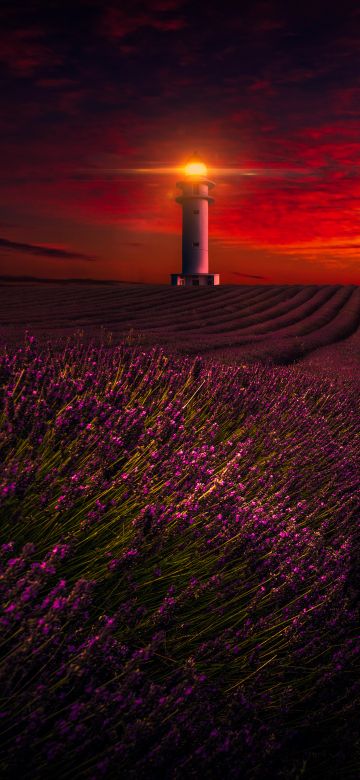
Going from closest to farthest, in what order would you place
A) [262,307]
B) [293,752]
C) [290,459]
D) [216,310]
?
1. [293,752]
2. [290,459]
3. [216,310]
4. [262,307]

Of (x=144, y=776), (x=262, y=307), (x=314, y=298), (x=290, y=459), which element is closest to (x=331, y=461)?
(x=290, y=459)

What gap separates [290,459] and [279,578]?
1.55m

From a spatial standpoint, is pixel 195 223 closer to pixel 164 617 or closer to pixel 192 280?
pixel 192 280

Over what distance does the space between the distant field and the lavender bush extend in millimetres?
6316

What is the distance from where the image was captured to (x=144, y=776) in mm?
1323

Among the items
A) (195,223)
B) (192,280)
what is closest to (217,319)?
(192,280)

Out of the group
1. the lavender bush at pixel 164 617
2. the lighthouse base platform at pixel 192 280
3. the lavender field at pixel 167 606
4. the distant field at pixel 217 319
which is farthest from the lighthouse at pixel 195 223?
the lavender bush at pixel 164 617

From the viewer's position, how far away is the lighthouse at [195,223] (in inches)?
1378

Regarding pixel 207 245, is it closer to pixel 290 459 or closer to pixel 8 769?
pixel 290 459

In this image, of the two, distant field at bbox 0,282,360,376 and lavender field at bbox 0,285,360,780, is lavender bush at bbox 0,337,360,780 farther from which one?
distant field at bbox 0,282,360,376

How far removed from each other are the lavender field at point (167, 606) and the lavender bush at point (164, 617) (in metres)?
0.01

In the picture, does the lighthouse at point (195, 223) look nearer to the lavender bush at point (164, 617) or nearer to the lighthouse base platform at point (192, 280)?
the lighthouse base platform at point (192, 280)

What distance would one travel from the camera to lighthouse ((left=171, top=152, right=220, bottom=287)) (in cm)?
3500

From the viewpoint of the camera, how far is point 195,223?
3522 centimetres
